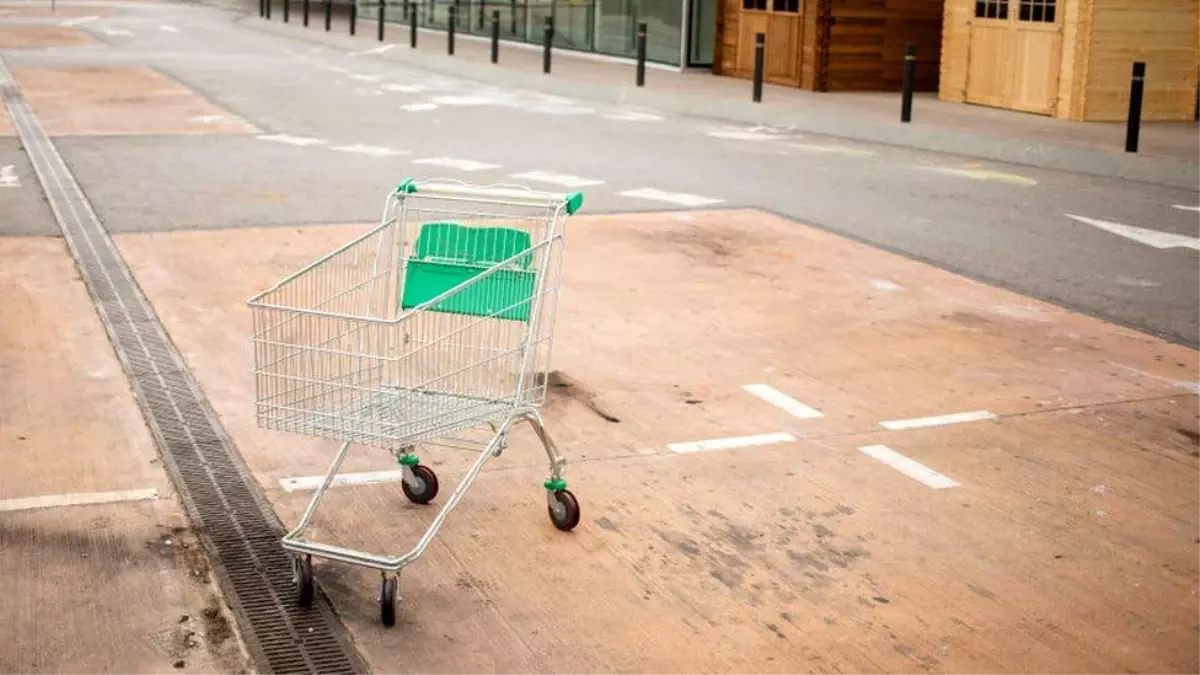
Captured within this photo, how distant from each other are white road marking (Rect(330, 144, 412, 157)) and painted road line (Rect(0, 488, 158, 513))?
10222 millimetres

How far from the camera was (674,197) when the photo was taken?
42.6 ft

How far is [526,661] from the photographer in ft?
14.1

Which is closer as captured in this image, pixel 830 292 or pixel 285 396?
pixel 285 396

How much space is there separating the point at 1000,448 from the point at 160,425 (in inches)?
134

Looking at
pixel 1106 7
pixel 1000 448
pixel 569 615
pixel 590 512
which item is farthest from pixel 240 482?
pixel 1106 7

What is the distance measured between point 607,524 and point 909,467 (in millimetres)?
1356

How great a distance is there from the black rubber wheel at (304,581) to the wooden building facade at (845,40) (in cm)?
1892

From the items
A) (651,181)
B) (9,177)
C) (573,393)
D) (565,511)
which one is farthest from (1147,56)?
(565,511)

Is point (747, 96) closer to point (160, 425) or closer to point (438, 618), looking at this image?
point (160, 425)

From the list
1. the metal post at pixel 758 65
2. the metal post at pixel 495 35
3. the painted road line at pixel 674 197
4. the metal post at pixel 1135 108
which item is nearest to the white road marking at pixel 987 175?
the metal post at pixel 1135 108

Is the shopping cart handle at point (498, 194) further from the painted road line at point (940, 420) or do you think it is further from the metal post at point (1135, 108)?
the metal post at point (1135, 108)

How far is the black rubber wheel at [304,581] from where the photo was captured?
463 centimetres

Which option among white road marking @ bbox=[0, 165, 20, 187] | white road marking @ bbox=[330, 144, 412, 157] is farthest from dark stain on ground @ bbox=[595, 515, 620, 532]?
white road marking @ bbox=[330, 144, 412, 157]

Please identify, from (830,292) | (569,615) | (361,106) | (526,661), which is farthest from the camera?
(361,106)
